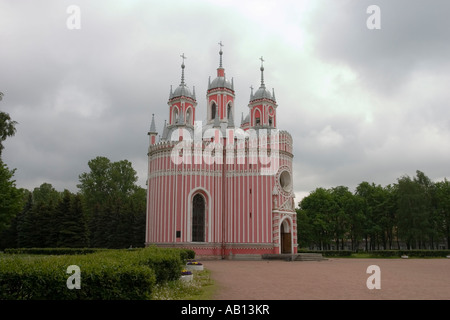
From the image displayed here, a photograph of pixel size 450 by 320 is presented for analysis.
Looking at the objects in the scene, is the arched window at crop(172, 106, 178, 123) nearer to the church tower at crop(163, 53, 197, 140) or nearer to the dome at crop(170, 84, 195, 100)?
the church tower at crop(163, 53, 197, 140)

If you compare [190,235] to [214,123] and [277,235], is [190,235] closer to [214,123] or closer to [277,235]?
[277,235]

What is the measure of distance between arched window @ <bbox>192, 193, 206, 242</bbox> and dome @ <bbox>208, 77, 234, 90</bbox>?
1189 centimetres

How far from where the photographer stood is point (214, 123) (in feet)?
115

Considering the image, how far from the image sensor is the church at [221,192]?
31719 mm

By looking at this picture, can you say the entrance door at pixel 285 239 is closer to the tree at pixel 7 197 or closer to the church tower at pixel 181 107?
the church tower at pixel 181 107

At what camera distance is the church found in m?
31.7

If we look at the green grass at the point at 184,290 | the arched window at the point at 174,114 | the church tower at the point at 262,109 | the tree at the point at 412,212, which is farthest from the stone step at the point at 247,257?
the tree at the point at 412,212

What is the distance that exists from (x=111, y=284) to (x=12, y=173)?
30029mm

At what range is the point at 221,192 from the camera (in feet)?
109

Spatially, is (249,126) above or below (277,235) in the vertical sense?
above
